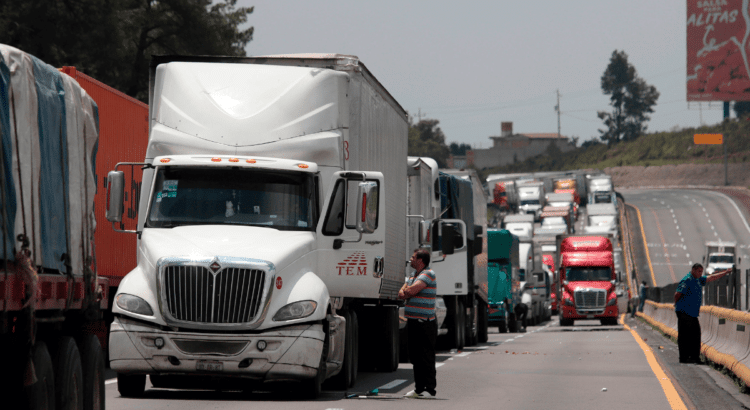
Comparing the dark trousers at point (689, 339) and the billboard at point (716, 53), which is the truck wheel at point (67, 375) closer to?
the dark trousers at point (689, 339)

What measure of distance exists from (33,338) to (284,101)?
7.45 m

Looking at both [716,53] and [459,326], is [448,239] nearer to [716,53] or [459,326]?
[459,326]

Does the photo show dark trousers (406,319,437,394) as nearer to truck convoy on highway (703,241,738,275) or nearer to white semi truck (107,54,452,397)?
white semi truck (107,54,452,397)

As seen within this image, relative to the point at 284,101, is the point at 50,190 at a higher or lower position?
lower

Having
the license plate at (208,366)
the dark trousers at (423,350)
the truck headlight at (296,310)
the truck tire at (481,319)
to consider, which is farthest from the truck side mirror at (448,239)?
the truck tire at (481,319)

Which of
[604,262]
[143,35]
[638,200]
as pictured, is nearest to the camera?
[604,262]

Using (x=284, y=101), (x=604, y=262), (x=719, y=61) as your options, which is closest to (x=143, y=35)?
(x=604, y=262)

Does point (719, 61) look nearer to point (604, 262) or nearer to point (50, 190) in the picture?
point (604, 262)

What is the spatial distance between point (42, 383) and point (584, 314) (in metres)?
39.4

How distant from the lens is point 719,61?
115 m

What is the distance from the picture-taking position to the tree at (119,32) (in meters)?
47.6

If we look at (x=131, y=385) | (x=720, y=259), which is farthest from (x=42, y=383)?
(x=720, y=259)

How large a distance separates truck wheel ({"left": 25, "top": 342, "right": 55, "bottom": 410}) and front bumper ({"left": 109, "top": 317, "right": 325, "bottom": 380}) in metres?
4.81

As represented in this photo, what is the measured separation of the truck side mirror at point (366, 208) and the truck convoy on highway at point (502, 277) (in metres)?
23.4
